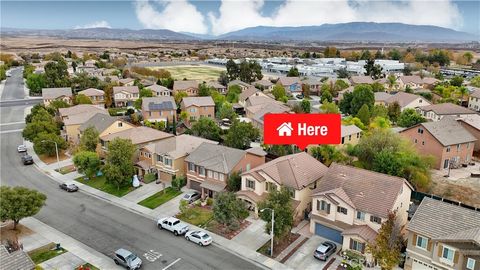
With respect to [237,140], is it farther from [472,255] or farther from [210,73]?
[210,73]

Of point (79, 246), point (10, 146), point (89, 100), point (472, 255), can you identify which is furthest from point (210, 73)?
point (472, 255)

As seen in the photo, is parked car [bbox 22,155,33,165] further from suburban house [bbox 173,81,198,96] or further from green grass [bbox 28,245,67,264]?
suburban house [bbox 173,81,198,96]

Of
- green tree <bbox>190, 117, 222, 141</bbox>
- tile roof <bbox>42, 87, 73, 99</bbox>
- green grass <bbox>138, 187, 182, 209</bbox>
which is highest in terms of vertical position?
tile roof <bbox>42, 87, 73, 99</bbox>

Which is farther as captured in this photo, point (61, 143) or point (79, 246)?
point (61, 143)

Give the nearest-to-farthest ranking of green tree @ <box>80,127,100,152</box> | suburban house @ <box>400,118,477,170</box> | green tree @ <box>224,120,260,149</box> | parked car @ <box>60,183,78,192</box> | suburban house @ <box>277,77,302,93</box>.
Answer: parked car @ <box>60,183,78,192</box>
suburban house @ <box>400,118,477,170</box>
green tree @ <box>80,127,100,152</box>
green tree @ <box>224,120,260,149</box>
suburban house @ <box>277,77,302,93</box>

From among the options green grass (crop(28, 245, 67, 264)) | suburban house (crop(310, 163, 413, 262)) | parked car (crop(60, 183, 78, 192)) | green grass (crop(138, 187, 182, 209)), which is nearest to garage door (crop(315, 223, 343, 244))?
suburban house (crop(310, 163, 413, 262))

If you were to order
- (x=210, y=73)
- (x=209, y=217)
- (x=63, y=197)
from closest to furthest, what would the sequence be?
(x=209, y=217)
(x=63, y=197)
(x=210, y=73)
